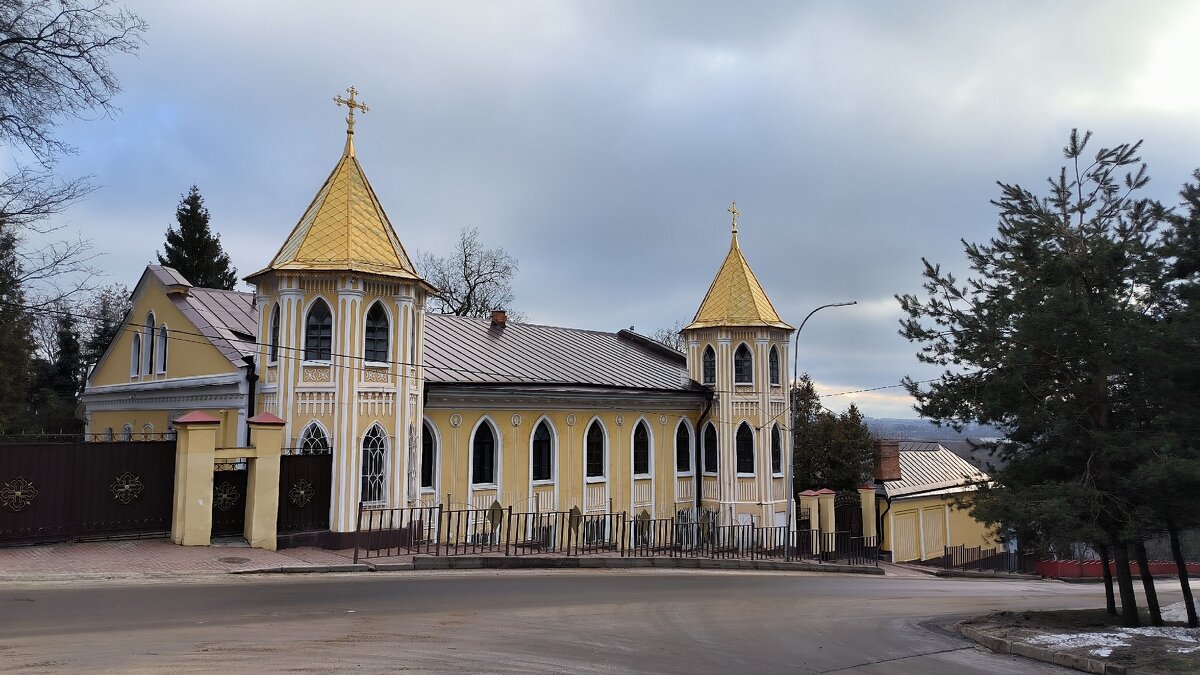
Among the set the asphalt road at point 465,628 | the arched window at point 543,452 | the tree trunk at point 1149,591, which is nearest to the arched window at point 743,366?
the arched window at point 543,452

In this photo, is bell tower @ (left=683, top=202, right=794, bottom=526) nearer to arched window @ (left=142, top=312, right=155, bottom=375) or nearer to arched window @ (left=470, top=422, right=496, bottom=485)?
arched window @ (left=470, top=422, right=496, bottom=485)

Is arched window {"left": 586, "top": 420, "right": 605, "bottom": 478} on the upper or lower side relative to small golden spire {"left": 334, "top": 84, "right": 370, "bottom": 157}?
lower

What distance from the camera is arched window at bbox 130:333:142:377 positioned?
24406 mm

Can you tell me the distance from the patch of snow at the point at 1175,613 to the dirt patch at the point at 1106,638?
154 centimetres

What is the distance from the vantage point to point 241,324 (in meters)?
22.0

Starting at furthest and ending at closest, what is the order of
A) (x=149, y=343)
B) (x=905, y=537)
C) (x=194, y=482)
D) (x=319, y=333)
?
(x=905, y=537), (x=149, y=343), (x=319, y=333), (x=194, y=482)

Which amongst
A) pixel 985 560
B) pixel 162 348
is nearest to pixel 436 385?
pixel 162 348

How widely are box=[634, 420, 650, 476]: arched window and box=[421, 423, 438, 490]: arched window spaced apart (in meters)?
7.37

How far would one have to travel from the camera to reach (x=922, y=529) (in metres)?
31.5

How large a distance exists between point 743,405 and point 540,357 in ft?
22.9

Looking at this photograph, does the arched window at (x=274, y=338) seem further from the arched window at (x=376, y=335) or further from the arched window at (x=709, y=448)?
the arched window at (x=709, y=448)

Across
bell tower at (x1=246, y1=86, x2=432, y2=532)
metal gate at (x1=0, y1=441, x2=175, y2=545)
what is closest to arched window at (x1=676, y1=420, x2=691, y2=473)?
bell tower at (x1=246, y1=86, x2=432, y2=532)

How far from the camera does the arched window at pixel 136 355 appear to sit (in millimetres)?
24406

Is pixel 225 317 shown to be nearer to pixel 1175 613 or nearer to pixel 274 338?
pixel 274 338
